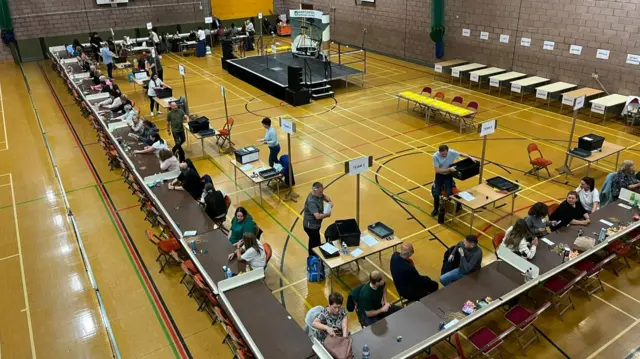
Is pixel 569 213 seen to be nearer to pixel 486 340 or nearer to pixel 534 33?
pixel 486 340

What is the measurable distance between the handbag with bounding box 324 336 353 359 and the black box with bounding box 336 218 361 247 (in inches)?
92.1

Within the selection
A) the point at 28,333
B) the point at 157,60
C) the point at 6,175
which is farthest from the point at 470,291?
the point at 157,60

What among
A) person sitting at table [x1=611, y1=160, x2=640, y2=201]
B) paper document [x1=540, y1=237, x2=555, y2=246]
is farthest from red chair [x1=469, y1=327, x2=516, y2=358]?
person sitting at table [x1=611, y1=160, x2=640, y2=201]

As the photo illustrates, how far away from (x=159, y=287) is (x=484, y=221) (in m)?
6.28

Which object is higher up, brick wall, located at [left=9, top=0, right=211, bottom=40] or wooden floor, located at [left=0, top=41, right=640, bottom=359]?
brick wall, located at [left=9, top=0, right=211, bottom=40]

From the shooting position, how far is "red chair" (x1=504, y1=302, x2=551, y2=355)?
240 inches

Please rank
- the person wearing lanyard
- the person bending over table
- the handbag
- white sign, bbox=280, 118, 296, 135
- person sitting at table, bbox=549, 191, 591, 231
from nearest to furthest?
the handbag → person sitting at table, bbox=549, 191, 591, 231 → the person bending over table → white sign, bbox=280, 118, 296, 135 → the person wearing lanyard

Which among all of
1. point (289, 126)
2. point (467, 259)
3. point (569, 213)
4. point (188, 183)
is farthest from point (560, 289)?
point (188, 183)

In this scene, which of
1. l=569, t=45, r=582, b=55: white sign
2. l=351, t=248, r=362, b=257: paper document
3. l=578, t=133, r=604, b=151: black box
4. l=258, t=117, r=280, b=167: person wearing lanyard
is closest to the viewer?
l=351, t=248, r=362, b=257: paper document

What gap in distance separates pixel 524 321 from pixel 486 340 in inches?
22.0

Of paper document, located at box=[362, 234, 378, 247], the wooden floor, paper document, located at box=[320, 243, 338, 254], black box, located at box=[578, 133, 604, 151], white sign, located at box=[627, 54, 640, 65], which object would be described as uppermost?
white sign, located at box=[627, 54, 640, 65]

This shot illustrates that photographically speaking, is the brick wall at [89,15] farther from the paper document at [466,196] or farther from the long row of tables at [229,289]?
the paper document at [466,196]

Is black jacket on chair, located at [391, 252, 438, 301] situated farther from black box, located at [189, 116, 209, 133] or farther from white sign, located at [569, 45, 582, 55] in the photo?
white sign, located at [569, 45, 582, 55]

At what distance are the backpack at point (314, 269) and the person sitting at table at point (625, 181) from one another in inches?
217
